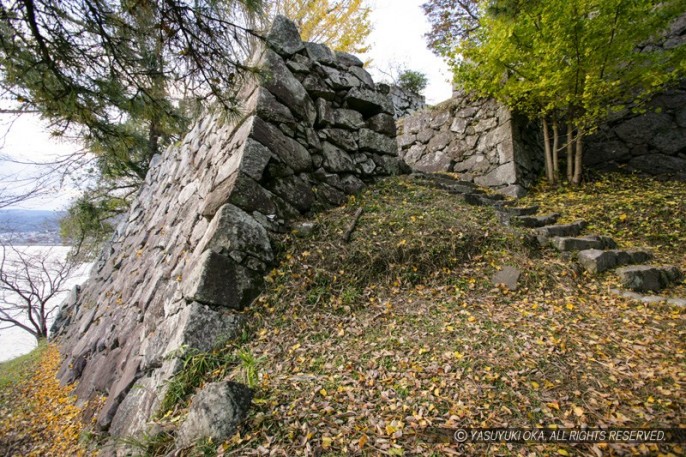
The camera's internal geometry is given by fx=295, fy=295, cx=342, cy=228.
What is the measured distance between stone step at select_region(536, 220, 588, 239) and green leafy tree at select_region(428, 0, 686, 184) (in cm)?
204

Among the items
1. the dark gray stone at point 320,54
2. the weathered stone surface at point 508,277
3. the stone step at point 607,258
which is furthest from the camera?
the dark gray stone at point 320,54

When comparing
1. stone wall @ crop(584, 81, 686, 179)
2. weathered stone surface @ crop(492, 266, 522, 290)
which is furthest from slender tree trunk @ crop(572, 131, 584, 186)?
weathered stone surface @ crop(492, 266, 522, 290)

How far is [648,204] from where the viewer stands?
4414 millimetres

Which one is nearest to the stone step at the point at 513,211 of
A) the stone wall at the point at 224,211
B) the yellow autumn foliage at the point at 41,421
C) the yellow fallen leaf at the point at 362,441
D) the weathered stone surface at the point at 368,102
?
the stone wall at the point at 224,211

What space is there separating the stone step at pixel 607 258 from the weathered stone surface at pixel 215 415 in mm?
3611

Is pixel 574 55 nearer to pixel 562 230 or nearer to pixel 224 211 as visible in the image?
pixel 562 230

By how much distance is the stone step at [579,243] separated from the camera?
3.47 meters

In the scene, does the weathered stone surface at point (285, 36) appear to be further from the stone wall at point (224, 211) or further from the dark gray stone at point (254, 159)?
the dark gray stone at point (254, 159)

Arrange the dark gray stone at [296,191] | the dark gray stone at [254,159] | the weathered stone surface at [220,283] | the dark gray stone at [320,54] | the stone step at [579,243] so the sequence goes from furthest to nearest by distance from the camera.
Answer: the dark gray stone at [320,54], the dark gray stone at [296,191], the stone step at [579,243], the dark gray stone at [254,159], the weathered stone surface at [220,283]

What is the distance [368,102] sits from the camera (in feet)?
16.2

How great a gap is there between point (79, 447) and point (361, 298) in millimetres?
2875

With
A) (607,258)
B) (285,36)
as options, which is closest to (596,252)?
(607,258)

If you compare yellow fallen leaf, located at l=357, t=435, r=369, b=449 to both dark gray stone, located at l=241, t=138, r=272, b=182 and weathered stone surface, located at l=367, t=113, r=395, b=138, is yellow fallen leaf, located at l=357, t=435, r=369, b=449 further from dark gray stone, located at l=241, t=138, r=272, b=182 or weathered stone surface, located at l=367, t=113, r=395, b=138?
weathered stone surface, located at l=367, t=113, r=395, b=138

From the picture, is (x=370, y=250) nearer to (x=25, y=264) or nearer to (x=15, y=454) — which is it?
(x=15, y=454)
